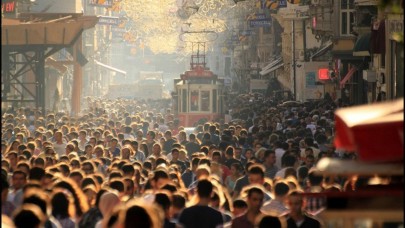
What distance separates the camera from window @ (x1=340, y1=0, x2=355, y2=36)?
49.7 meters

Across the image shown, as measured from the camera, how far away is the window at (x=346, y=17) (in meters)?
49.7

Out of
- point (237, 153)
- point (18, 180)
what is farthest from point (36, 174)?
point (237, 153)

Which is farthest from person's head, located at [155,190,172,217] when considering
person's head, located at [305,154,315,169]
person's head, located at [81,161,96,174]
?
person's head, located at [305,154,315,169]

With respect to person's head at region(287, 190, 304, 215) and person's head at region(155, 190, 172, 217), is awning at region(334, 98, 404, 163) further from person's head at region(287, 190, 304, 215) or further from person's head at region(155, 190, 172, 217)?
person's head at region(155, 190, 172, 217)

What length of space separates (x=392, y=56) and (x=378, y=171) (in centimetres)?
3051

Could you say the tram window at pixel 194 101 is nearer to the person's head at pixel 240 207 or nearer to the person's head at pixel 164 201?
the person's head at pixel 240 207

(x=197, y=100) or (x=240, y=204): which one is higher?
(x=197, y=100)

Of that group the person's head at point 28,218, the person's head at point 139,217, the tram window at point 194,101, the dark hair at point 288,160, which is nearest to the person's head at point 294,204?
the person's head at point 28,218

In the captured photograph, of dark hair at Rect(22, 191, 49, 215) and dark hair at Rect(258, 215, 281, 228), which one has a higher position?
dark hair at Rect(22, 191, 49, 215)

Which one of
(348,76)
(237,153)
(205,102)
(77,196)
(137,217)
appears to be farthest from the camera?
(348,76)

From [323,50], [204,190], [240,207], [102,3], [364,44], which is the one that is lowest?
[240,207]

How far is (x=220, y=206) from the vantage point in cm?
1328

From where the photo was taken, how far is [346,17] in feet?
164

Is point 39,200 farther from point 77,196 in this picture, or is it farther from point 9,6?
point 9,6
